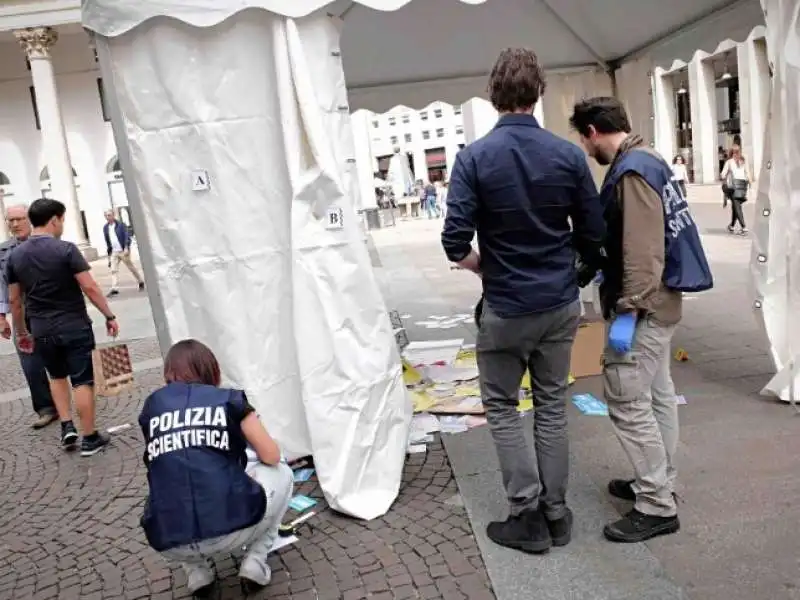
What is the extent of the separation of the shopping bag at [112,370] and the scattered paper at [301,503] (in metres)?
2.72

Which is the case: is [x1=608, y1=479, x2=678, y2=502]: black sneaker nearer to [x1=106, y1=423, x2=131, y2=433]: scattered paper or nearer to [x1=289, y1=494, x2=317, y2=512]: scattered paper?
[x1=289, y1=494, x2=317, y2=512]: scattered paper

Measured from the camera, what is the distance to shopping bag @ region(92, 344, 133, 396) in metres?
5.96

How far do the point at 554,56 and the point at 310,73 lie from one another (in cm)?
482

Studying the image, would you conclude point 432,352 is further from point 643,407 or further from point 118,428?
point 643,407

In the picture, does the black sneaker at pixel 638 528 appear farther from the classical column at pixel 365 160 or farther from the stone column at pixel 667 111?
the stone column at pixel 667 111

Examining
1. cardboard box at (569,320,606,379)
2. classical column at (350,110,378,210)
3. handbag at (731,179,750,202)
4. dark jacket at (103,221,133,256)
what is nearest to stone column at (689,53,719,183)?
classical column at (350,110,378,210)

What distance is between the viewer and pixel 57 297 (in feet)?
16.5

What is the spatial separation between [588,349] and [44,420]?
4.58 meters

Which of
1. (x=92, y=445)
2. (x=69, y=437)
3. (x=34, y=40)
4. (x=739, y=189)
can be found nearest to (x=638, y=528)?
(x=92, y=445)

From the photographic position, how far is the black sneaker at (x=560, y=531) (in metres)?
3.17

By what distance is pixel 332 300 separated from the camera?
3691 millimetres

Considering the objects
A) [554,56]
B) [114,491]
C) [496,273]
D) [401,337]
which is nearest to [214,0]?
[496,273]

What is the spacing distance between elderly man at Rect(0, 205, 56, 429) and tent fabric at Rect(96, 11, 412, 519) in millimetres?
2503

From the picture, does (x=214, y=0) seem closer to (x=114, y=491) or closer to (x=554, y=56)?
(x=114, y=491)
